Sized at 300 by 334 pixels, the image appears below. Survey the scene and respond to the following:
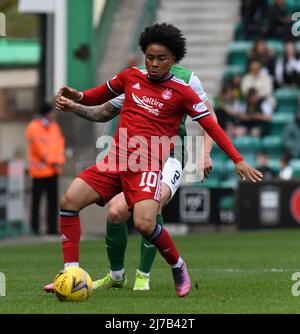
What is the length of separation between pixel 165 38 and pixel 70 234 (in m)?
1.75

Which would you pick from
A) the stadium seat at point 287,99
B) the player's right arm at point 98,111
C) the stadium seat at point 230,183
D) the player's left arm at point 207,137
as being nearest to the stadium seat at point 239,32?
the stadium seat at point 287,99

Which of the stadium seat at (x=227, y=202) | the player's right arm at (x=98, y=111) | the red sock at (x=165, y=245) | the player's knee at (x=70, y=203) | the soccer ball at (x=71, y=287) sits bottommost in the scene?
the stadium seat at (x=227, y=202)

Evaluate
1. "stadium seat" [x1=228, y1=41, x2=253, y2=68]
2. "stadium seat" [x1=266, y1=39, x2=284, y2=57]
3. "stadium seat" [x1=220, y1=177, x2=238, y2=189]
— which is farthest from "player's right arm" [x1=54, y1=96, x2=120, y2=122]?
"stadium seat" [x1=228, y1=41, x2=253, y2=68]

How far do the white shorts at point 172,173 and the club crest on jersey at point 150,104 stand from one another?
0.44 meters

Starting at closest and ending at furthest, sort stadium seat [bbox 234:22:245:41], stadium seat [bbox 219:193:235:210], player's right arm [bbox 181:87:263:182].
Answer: player's right arm [bbox 181:87:263:182], stadium seat [bbox 219:193:235:210], stadium seat [bbox 234:22:245:41]

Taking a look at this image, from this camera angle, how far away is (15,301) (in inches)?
346

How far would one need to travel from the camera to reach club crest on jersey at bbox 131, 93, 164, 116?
926 cm

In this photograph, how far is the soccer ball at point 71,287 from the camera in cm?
878

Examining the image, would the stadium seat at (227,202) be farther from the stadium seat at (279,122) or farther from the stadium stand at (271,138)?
the stadium seat at (279,122)

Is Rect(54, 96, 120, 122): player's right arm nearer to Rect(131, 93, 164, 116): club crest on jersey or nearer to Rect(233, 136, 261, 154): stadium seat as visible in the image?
Rect(131, 93, 164, 116): club crest on jersey

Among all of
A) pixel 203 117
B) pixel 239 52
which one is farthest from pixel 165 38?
pixel 239 52

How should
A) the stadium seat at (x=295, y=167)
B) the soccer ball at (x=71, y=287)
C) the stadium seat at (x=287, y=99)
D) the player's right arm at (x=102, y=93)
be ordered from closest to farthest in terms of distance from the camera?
1. the soccer ball at (x=71, y=287)
2. the player's right arm at (x=102, y=93)
3. the stadium seat at (x=295, y=167)
4. the stadium seat at (x=287, y=99)

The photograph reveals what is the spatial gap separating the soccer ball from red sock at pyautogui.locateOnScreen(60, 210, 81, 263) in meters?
0.31
